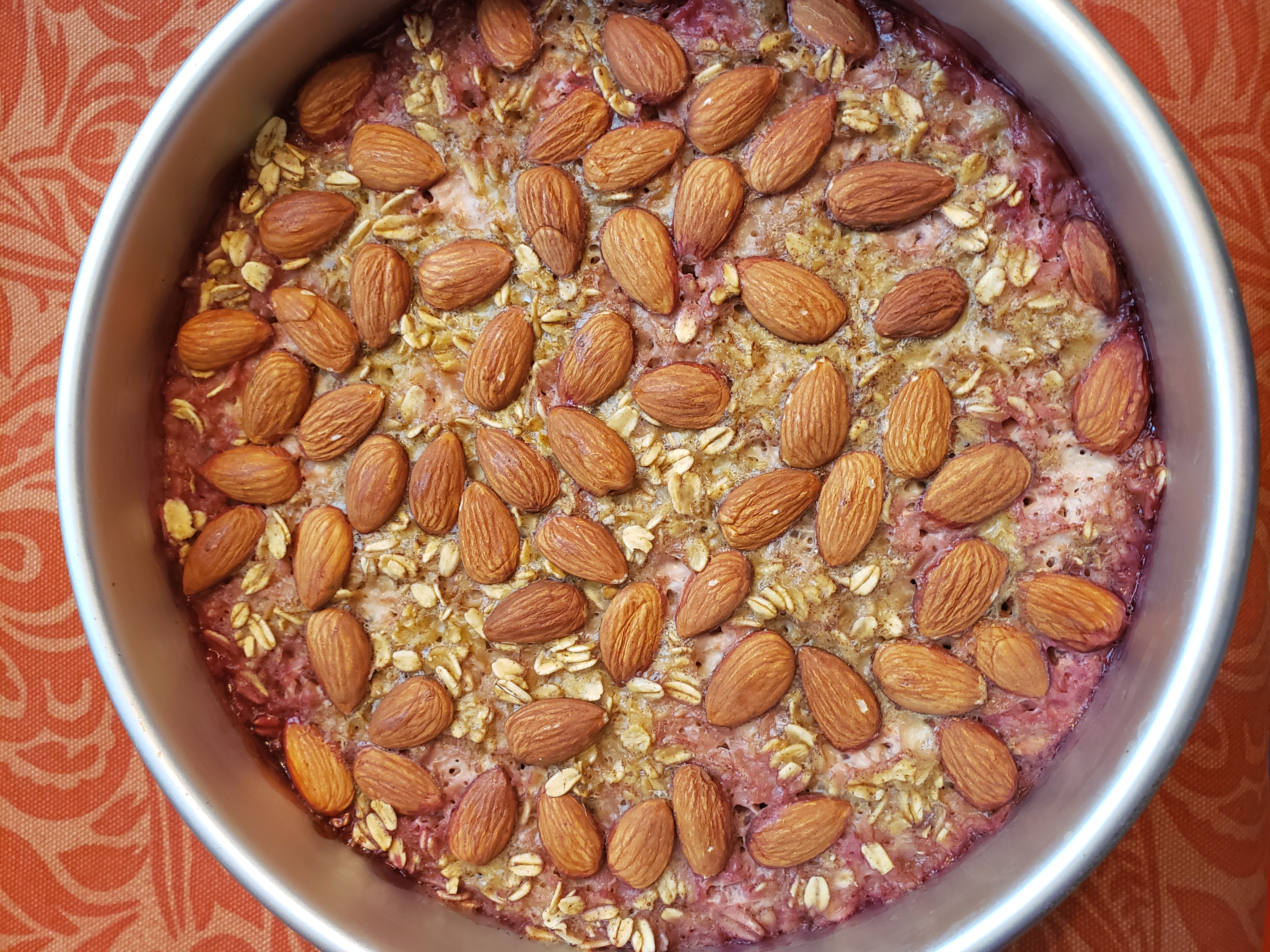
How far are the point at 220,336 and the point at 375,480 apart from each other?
213 mm

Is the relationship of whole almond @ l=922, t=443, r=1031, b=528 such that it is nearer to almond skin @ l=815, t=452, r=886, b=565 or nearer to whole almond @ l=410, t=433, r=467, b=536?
almond skin @ l=815, t=452, r=886, b=565

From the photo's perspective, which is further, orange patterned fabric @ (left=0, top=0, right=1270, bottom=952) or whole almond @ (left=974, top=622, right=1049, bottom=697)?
orange patterned fabric @ (left=0, top=0, right=1270, bottom=952)

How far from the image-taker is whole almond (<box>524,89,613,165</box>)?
83 centimetres

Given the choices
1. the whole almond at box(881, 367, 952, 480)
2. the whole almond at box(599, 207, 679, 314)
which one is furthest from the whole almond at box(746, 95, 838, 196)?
the whole almond at box(881, 367, 952, 480)

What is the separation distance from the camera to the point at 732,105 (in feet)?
2.66

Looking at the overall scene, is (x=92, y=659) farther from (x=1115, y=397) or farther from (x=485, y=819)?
(x=1115, y=397)

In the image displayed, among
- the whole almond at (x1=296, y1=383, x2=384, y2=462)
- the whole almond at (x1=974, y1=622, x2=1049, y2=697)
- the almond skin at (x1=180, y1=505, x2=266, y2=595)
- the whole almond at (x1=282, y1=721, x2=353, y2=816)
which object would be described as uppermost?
the whole almond at (x1=296, y1=383, x2=384, y2=462)

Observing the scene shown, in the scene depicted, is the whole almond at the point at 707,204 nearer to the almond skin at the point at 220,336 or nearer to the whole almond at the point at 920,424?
the whole almond at the point at 920,424

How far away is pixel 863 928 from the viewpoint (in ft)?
2.84

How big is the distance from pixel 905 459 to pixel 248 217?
0.69 metres

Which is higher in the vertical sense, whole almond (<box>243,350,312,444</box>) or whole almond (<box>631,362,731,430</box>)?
whole almond (<box>631,362,731,430</box>)

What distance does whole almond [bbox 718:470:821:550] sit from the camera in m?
0.83

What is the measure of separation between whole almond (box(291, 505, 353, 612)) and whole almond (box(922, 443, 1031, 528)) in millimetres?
568

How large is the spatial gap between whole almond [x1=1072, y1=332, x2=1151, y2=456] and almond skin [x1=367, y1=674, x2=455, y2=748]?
668mm
